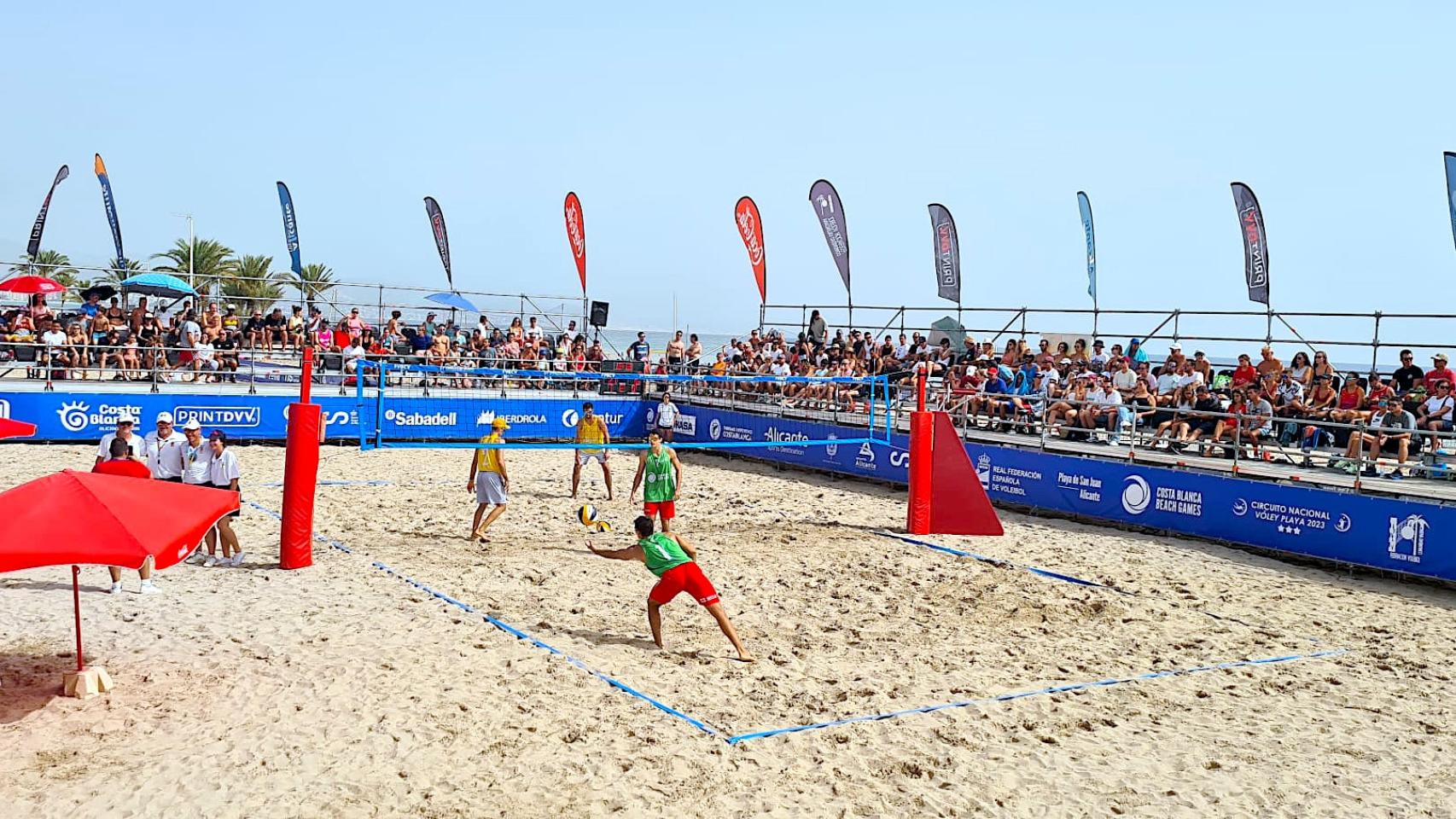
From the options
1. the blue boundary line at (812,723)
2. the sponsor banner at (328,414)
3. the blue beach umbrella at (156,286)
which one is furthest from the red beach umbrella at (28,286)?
A: the blue boundary line at (812,723)

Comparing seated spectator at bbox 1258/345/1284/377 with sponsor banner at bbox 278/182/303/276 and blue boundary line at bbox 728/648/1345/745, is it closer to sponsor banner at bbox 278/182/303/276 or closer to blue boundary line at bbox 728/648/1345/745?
blue boundary line at bbox 728/648/1345/745

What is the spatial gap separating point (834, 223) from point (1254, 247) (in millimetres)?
7777

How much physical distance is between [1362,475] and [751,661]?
8.31 metres

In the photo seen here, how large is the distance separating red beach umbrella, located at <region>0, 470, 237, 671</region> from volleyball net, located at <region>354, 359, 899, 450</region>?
38.2 ft

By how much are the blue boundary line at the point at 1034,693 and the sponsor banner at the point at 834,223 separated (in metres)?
14.5

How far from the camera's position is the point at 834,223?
22.7 metres

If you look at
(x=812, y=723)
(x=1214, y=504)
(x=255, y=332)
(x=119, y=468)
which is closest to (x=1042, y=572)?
(x=1214, y=504)

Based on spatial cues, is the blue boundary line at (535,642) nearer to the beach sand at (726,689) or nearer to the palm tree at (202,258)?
the beach sand at (726,689)

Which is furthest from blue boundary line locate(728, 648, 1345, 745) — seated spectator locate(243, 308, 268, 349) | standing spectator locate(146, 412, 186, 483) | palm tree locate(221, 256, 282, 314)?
palm tree locate(221, 256, 282, 314)

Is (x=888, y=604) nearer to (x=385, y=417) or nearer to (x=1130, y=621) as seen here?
(x=1130, y=621)

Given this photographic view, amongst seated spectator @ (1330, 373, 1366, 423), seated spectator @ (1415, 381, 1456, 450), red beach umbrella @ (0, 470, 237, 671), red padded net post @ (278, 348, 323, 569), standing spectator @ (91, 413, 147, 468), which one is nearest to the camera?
red beach umbrella @ (0, 470, 237, 671)

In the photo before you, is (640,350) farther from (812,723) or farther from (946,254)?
(812,723)

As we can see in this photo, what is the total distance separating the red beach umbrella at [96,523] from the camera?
6070 millimetres

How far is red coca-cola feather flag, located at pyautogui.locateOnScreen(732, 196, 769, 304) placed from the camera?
2327 cm
